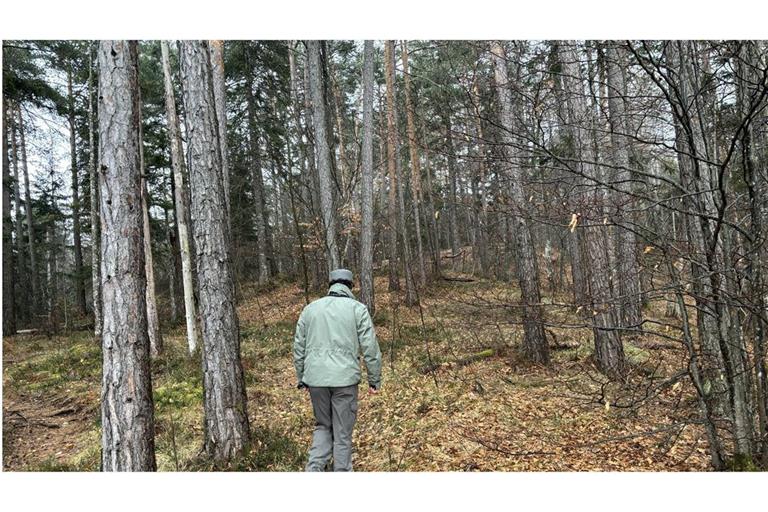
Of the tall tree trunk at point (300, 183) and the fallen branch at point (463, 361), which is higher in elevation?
the tall tree trunk at point (300, 183)

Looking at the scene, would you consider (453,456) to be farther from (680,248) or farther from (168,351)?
(168,351)

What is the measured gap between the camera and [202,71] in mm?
4777

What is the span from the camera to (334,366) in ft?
12.7

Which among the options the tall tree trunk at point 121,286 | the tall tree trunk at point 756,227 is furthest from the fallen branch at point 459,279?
the tall tree trunk at point 121,286

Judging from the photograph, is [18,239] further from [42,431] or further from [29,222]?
[42,431]

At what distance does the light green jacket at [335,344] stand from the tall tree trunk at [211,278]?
3.81 ft

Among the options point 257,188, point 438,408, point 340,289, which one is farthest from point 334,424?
point 257,188

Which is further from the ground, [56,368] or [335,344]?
[335,344]

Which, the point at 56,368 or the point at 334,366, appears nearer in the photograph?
the point at 334,366

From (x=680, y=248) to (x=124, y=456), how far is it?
15.8 feet

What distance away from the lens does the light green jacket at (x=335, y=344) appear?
389cm

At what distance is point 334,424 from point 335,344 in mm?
756

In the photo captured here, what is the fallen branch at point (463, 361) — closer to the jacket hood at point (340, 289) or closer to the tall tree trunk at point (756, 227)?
the jacket hood at point (340, 289)

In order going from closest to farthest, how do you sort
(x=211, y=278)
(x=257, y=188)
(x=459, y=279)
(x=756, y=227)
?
(x=756, y=227) → (x=211, y=278) → (x=459, y=279) → (x=257, y=188)
